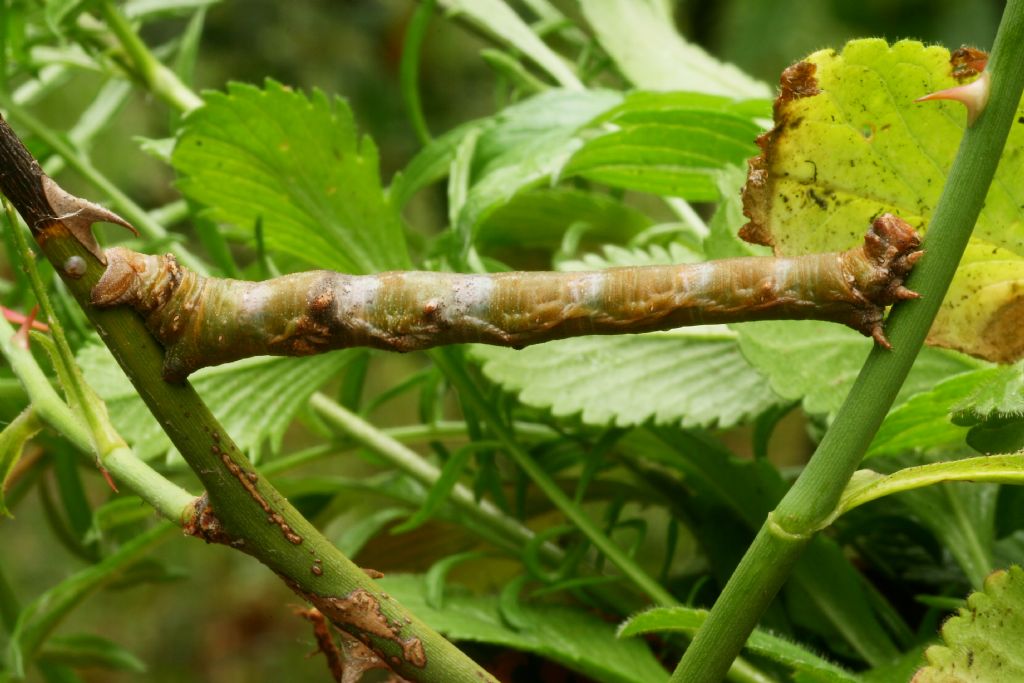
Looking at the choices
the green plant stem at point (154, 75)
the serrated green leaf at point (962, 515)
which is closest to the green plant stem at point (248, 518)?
the serrated green leaf at point (962, 515)

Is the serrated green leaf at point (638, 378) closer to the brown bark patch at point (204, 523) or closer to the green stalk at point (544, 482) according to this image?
the green stalk at point (544, 482)

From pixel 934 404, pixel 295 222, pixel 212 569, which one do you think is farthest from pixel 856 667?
pixel 212 569

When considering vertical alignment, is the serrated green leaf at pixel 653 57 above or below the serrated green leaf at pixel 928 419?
above

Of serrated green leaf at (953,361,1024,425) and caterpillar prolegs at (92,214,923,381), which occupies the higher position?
caterpillar prolegs at (92,214,923,381)

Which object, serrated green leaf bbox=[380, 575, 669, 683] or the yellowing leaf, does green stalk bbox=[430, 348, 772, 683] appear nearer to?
serrated green leaf bbox=[380, 575, 669, 683]

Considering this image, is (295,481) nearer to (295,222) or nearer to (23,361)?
(295,222)

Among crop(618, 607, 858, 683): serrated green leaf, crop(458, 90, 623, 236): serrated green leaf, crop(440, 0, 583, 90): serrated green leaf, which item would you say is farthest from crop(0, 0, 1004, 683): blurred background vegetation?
crop(618, 607, 858, 683): serrated green leaf
